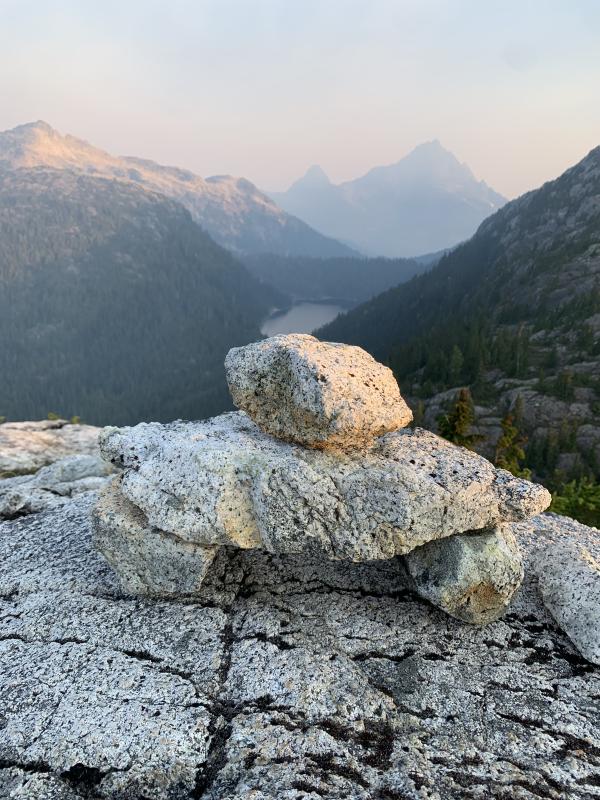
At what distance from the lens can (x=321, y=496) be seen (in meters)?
13.5

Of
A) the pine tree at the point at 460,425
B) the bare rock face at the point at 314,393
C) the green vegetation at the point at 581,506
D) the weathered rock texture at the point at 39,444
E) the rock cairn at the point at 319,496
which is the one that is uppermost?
the bare rock face at the point at 314,393

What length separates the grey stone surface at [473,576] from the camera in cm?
1378

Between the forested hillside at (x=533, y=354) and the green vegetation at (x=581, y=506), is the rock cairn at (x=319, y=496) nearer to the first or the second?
the green vegetation at (x=581, y=506)

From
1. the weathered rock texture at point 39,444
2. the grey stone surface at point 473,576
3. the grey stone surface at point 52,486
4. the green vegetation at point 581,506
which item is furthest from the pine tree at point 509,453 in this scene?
the weathered rock texture at point 39,444

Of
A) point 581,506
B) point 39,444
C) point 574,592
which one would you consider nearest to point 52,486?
point 39,444

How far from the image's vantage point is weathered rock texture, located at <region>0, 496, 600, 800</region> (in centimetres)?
1003

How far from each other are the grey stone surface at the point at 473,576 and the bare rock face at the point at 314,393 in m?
4.20

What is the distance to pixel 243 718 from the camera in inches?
442

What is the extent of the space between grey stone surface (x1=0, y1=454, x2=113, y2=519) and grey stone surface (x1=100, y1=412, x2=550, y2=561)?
971 centimetres

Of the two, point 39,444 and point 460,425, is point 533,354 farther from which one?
point 39,444

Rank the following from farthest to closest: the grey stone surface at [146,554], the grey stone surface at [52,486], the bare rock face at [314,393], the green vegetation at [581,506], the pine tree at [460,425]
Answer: the pine tree at [460,425]
the green vegetation at [581,506]
the grey stone surface at [52,486]
the grey stone surface at [146,554]
the bare rock face at [314,393]

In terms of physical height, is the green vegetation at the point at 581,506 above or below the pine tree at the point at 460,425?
below

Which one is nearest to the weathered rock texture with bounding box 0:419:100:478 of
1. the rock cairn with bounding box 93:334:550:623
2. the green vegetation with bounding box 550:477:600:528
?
the rock cairn with bounding box 93:334:550:623

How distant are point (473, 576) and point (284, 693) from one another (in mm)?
6275
